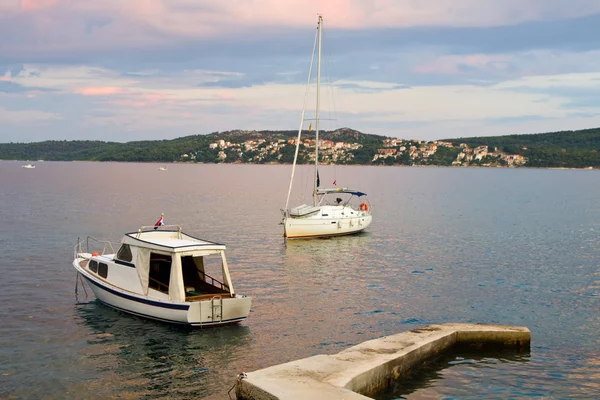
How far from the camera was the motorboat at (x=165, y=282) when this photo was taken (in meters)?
23.1

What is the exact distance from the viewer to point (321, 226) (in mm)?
50875

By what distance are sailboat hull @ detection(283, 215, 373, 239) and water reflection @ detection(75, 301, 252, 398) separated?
24273 millimetres

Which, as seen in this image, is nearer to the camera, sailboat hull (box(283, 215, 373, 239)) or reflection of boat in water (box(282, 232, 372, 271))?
reflection of boat in water (box(282, 232, 372, 271))

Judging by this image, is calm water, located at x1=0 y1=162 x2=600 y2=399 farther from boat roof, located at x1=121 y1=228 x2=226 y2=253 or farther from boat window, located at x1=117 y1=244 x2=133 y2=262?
boat roof, located at x1=121 y1=228 x2=226 y2=253

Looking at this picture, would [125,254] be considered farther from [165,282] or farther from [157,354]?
Answer: [157,354]

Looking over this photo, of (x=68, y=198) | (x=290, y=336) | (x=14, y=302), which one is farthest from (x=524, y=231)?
(x=68, y=198)

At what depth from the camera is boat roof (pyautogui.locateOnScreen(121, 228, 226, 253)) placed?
78.0ft

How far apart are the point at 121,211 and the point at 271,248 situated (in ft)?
114

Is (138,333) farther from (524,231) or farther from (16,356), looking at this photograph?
(524,231)

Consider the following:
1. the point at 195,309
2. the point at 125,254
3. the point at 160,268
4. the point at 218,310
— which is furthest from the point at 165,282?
the point at 218,310

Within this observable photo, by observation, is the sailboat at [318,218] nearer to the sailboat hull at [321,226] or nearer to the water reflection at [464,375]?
the sailboat hull at [321,226]

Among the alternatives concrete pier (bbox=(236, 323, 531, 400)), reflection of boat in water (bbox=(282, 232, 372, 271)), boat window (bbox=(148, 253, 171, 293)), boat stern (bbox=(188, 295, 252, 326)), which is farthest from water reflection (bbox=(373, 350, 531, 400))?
reflection of boat in water (bbox=(282, 232, 372, 271))

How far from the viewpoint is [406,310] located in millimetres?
27484

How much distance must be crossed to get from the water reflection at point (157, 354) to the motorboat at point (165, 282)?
56 centimetres
